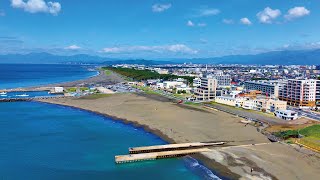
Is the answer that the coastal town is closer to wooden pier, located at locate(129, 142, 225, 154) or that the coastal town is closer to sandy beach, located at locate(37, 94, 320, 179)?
sandy beach, located at locate(37, 94, 320, 179)

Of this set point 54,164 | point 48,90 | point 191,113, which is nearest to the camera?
point 54,164

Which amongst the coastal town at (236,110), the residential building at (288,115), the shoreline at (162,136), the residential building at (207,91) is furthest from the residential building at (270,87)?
the shoreline at (162,136)

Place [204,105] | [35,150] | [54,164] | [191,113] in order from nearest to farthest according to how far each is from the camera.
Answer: [54,164] → [35,150] → [191,113] → [204,105]

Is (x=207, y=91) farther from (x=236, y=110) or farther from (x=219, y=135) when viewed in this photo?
(x=219, y=135)

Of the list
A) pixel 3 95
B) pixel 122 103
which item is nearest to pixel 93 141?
pixel 122 103

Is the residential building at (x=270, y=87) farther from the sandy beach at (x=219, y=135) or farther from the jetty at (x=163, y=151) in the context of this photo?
the jetty at (x=163, y=151)

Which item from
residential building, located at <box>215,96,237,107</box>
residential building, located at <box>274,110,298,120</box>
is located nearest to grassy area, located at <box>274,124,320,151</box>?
residential building, located at <box>274,110,298,120</box>

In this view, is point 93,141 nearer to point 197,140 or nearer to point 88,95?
point 197,140

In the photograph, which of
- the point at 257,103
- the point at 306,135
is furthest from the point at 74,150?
the point at 257,103
